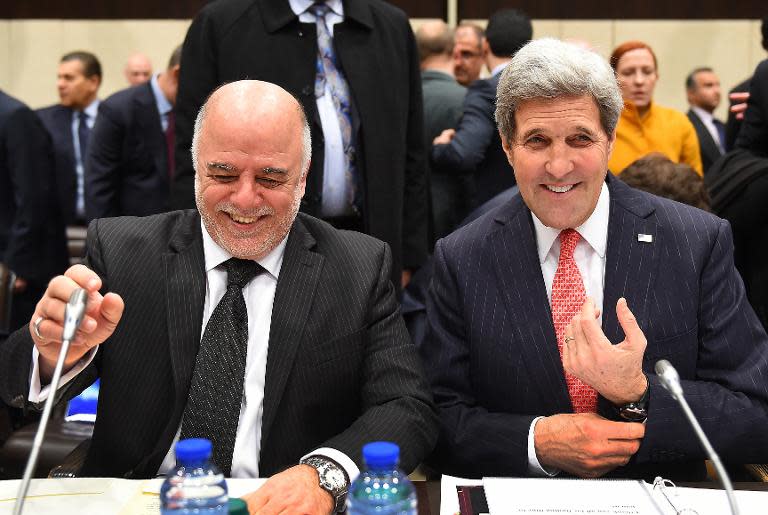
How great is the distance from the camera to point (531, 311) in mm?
2160

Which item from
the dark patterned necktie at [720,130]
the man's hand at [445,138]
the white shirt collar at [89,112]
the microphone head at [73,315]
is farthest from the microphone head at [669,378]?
the dark patterned necktie at [720,130]

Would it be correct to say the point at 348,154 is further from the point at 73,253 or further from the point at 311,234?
the point at 73,253

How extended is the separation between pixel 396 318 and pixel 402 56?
4.37 ft

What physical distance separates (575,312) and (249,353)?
713mm

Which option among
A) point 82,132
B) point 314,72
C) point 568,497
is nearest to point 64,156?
point 82,132

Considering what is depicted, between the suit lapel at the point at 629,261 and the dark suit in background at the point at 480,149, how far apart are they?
181 cm

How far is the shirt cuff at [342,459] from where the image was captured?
6.09 feet

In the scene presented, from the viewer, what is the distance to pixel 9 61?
8.58m

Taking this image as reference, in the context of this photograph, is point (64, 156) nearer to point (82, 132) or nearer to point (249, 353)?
point (82, 132)

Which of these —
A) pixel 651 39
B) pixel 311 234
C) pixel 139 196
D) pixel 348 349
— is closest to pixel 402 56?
pixel 311 234

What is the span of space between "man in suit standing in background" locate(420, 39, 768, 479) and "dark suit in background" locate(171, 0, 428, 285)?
95 cm

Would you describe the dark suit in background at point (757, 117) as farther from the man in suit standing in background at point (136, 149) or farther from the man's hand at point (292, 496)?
the man in suit standing in background at point (136, 149)

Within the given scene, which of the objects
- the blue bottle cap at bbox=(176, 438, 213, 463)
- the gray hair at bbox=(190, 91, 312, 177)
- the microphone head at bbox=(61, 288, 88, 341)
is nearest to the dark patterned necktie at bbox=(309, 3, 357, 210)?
the gray hair at bbox=(190, 91, 312, 177)

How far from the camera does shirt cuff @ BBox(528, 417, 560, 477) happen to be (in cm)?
204
